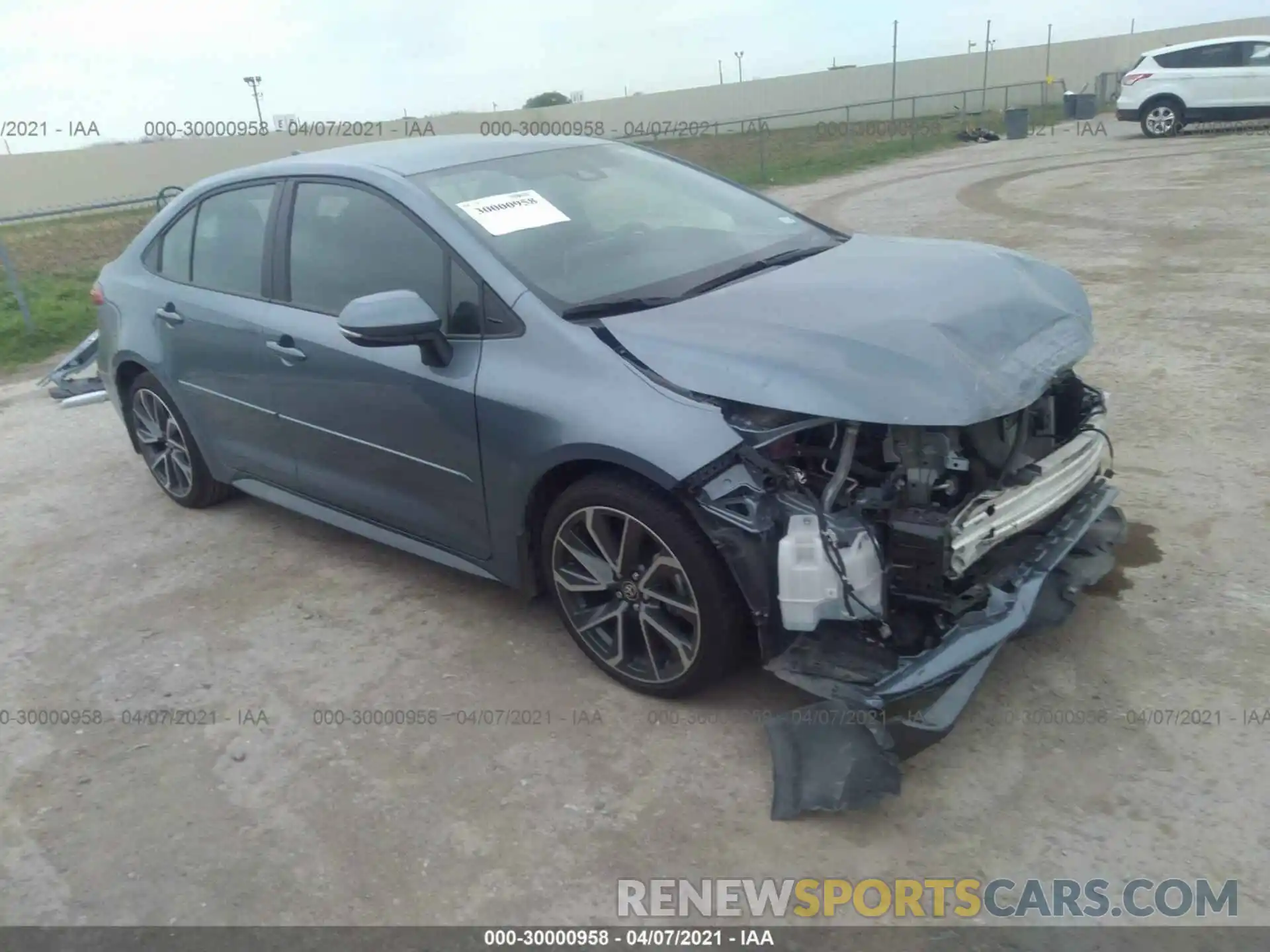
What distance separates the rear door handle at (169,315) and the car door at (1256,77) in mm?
21345

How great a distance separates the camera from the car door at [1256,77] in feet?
64.2

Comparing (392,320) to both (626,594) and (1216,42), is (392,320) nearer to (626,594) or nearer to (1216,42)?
(626,594)

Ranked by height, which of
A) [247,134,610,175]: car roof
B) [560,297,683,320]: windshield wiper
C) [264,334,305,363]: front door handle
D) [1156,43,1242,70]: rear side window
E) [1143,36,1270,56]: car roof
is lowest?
[264,334,305,363]: front door handle

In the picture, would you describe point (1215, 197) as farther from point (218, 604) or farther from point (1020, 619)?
point (218, 604)

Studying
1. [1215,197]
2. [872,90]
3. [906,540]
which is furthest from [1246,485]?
[872,90]

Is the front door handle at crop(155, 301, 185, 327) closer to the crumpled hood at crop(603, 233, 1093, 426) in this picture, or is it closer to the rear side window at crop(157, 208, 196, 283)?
the rear side window at crop(157, 208, 196, 283)

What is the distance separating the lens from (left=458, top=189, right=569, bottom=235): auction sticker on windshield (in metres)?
3.57

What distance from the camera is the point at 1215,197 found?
11961mm

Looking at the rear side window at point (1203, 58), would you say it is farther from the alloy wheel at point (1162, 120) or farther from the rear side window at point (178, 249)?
the rear side window at point (178, 249)

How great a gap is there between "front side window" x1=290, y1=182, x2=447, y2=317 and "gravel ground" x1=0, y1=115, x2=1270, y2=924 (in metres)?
1.20

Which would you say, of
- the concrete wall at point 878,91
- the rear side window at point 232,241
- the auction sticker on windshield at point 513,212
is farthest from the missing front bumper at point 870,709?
the concrete wall at point 878,91

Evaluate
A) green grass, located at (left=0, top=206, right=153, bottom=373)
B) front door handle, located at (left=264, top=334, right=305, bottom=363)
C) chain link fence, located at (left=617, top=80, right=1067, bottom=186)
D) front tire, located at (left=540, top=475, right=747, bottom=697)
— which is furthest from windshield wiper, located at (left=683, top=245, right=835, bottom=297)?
chain link fence, located at (left=617, top=80, right=1067, bottom=186)

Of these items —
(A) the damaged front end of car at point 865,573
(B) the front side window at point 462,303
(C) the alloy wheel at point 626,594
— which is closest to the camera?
(A) the damaged front end of car at point 865,573

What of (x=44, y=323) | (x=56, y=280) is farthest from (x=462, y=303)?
(x=56, y=280)
